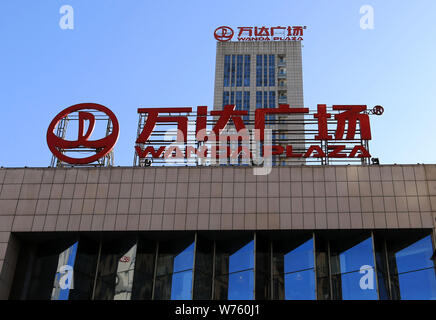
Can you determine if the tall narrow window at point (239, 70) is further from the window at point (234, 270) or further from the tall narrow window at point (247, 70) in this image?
the window at point (234, 270)

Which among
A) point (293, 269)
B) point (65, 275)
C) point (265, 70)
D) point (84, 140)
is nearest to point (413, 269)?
point (293, 269)

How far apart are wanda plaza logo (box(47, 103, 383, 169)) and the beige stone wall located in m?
1.52

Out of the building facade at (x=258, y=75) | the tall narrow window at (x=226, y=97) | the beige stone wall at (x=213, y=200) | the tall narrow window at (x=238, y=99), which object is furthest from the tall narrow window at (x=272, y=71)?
the beige stone wall at (x=213, y=200)

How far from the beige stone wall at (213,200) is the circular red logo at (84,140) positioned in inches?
38.0

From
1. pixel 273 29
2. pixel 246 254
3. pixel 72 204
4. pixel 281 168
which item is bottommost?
pixel 246 254

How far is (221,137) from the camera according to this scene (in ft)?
87.2

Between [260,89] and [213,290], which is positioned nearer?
[213,290]

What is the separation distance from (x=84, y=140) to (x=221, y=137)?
692 cm

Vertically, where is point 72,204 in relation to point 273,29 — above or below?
below
